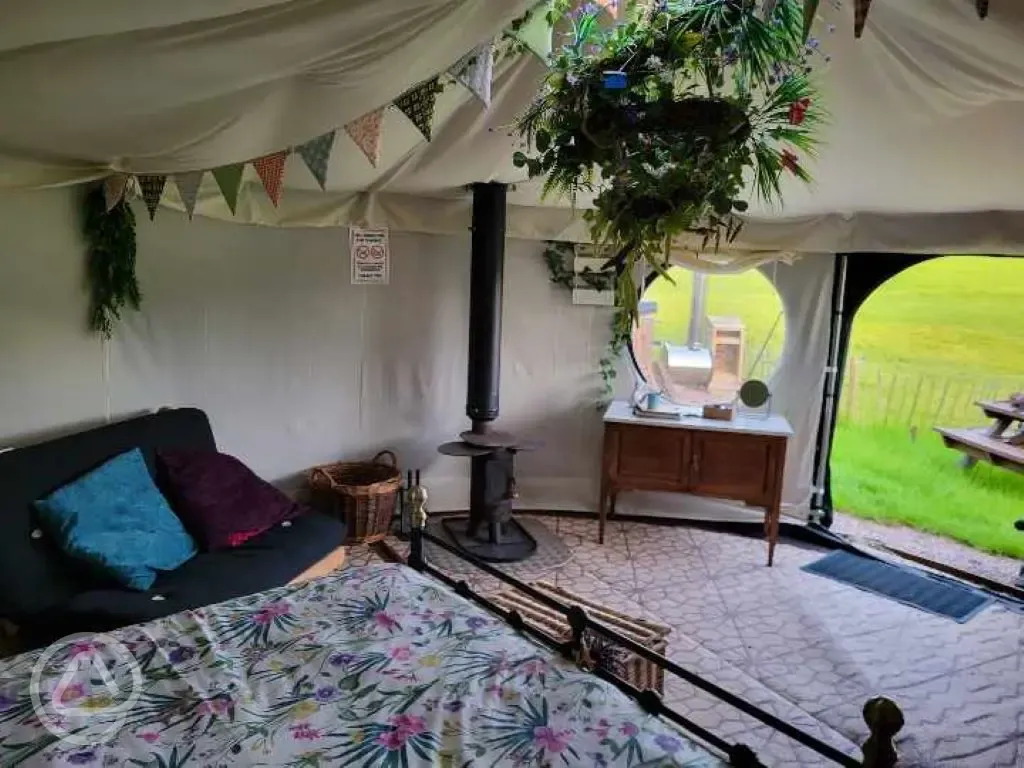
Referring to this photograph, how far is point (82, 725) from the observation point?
164cm

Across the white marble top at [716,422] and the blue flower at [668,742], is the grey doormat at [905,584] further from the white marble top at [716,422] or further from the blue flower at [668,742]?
the blue flower at [668,742]

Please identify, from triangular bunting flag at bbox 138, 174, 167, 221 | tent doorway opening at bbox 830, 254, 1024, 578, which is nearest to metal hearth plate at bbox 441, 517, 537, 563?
tent doorway opening at bbox 830, 254, 1024, 578

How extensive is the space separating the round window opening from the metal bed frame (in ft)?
8.91

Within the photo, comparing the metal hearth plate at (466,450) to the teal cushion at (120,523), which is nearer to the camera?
the teal cushion at (120,523)

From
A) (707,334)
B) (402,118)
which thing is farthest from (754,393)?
(402,118)

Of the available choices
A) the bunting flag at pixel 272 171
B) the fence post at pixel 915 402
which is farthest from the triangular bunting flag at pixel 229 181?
the fence post at pixel 915 402

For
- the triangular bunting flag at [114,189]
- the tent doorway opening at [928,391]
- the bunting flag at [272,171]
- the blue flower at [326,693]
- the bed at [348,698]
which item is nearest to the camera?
the bed at [348,698]

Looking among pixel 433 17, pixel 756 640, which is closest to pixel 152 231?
pixel 433 17

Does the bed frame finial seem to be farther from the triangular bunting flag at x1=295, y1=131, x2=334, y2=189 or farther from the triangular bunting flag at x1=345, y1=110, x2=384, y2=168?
the triangular bunting flag at x1=295, y1=131, x2=334, y2=189

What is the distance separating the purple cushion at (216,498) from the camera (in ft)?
10.9

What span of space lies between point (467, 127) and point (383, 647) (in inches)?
88.0

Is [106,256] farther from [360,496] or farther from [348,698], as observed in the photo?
[348,698]

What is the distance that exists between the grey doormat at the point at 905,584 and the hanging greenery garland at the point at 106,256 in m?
3.83

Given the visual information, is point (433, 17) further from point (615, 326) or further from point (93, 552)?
point (615, 326)
